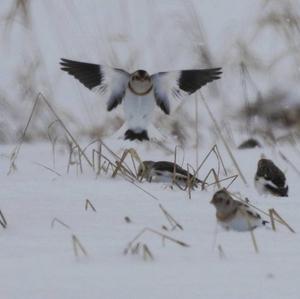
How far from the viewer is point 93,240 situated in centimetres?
217

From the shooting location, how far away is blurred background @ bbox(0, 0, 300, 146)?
18.5 feet

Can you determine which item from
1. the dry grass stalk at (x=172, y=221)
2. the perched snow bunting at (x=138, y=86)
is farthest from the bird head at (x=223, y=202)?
the perched snow bunting at (x=138, y=86)

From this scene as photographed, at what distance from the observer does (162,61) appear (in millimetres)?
6320

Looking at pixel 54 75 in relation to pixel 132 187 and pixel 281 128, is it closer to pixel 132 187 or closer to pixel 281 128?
pixel 281 128

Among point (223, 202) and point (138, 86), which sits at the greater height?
point (138, 86)

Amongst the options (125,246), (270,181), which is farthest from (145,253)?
(270,181)

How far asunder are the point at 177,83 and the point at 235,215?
263cm

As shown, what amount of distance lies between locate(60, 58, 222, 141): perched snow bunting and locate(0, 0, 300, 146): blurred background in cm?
11

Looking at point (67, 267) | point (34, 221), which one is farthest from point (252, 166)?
point (67, 267)

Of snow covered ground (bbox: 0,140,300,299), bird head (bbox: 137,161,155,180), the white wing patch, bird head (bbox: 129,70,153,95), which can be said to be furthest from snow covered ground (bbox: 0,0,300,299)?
bird head (bbox: 129,70,153,95)

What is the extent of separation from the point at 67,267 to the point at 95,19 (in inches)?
219

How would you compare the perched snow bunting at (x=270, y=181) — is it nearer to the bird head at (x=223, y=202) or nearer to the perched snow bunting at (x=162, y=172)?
the perched snow bunting at (x=162, y=172)

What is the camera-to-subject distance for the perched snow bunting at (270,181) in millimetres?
3416

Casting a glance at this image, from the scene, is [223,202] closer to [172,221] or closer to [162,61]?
[172,221]
